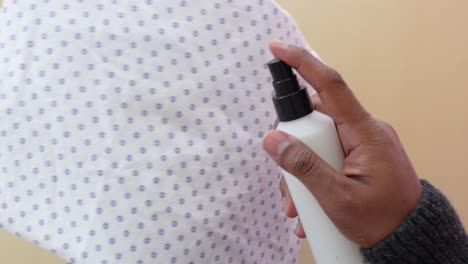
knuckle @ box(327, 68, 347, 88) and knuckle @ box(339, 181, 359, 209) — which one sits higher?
knuckle @ box(327, 68, 347, 88)

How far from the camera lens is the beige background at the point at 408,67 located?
75 cm

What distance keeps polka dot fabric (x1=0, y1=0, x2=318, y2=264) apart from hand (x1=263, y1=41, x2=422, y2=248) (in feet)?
0.24

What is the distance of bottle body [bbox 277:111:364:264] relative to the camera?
0.39m

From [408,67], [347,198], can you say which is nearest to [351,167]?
[347,198]

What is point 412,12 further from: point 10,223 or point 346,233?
point 10,223

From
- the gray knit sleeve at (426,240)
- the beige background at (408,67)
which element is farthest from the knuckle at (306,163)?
the beige background at (408,67)

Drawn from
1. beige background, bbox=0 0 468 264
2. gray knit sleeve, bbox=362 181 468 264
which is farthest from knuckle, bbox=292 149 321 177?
beige background, bbox=0 0 468 264

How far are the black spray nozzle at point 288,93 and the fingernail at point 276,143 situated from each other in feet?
0.06

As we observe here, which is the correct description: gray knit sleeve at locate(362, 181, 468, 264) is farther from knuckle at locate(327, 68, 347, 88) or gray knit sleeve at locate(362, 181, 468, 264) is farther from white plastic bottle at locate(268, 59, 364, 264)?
knuckle at locate(327, 68, 347, 88)

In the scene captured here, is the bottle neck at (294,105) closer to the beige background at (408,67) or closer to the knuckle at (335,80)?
the knuckle at (335,80)

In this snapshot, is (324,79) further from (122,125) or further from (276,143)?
(122,125)

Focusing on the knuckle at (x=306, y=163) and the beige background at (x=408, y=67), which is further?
the beige background at (x=408, y=67)

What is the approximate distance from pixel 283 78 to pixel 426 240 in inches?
8.2

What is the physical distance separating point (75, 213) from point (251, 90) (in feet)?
0.71
